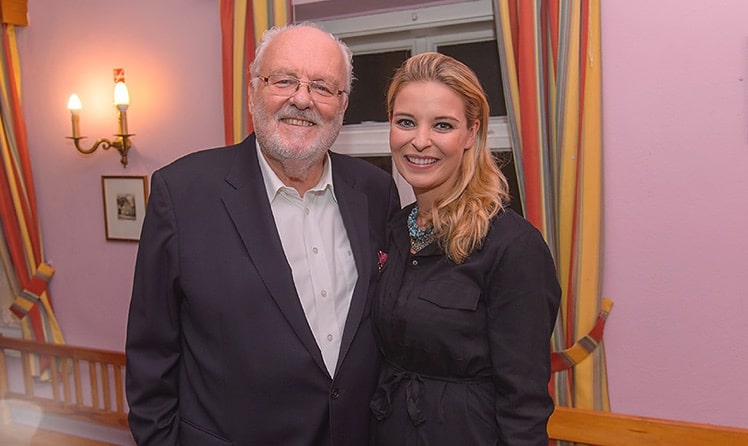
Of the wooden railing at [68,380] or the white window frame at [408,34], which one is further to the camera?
the wooden railing at [68,380]

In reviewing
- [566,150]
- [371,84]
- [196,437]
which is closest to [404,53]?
[371,84]

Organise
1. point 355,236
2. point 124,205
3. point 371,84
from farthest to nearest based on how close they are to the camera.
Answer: point 124,205 < point 371,84 < point 355,236

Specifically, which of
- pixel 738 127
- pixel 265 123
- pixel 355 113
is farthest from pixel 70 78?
pixel 738 127

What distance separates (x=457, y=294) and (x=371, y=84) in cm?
176

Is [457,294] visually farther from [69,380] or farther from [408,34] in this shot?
[69,380]

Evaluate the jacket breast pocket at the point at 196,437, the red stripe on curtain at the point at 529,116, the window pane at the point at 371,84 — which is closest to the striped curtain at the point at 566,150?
the red stripe on curtain at the point at 529,116

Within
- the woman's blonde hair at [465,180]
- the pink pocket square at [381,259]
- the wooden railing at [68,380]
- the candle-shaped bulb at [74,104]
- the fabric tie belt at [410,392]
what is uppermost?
the candle-shaped bulb at [74,104]

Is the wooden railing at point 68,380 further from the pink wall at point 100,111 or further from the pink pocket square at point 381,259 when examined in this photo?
the pink pocket square at point 381,259

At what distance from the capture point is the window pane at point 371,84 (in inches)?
114

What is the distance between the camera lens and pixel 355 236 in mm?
1596

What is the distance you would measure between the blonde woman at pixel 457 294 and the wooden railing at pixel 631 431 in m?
0.96

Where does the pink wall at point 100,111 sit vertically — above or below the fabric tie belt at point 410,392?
above

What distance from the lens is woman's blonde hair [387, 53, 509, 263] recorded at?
1393 millimetres

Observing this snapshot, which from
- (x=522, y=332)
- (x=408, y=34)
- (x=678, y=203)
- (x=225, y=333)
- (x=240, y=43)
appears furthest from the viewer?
(x=408, y=34)
